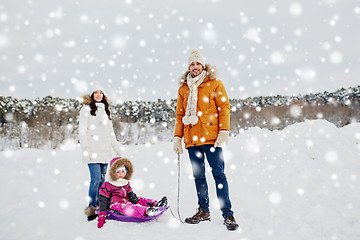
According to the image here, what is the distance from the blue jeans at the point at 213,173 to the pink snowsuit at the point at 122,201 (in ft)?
2.92

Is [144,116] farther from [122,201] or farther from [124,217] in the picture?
[124,217]

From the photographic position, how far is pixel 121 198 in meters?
3.93

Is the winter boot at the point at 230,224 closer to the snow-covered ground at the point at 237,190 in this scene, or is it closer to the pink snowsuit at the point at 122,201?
the snow-covered ground at the point at 237,190

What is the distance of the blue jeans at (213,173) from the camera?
3.35 m

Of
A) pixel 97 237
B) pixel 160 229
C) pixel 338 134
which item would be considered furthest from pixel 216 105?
pixel 338 134

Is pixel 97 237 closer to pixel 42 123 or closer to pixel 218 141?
pixel 218 141

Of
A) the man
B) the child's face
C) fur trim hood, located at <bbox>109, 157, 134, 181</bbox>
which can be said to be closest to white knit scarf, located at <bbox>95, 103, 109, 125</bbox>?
fur trim hood, located at <bbox>109, 157, 134, 181</bbox>

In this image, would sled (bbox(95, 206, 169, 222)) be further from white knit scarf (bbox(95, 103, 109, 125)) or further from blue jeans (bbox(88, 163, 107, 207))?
white knit scarf (bbox(95, 103, 109, 125))

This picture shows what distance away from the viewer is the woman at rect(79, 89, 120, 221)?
13.0 feet

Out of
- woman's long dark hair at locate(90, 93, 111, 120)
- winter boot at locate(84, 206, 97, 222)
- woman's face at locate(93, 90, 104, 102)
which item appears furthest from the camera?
woman's face at locate(93, 90, 104, 102)

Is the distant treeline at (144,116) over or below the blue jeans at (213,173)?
over

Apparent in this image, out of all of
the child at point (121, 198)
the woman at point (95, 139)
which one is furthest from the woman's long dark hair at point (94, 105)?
the child at point (121, 198)

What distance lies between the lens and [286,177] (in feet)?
17.4

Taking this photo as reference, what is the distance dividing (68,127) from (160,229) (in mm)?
20799
